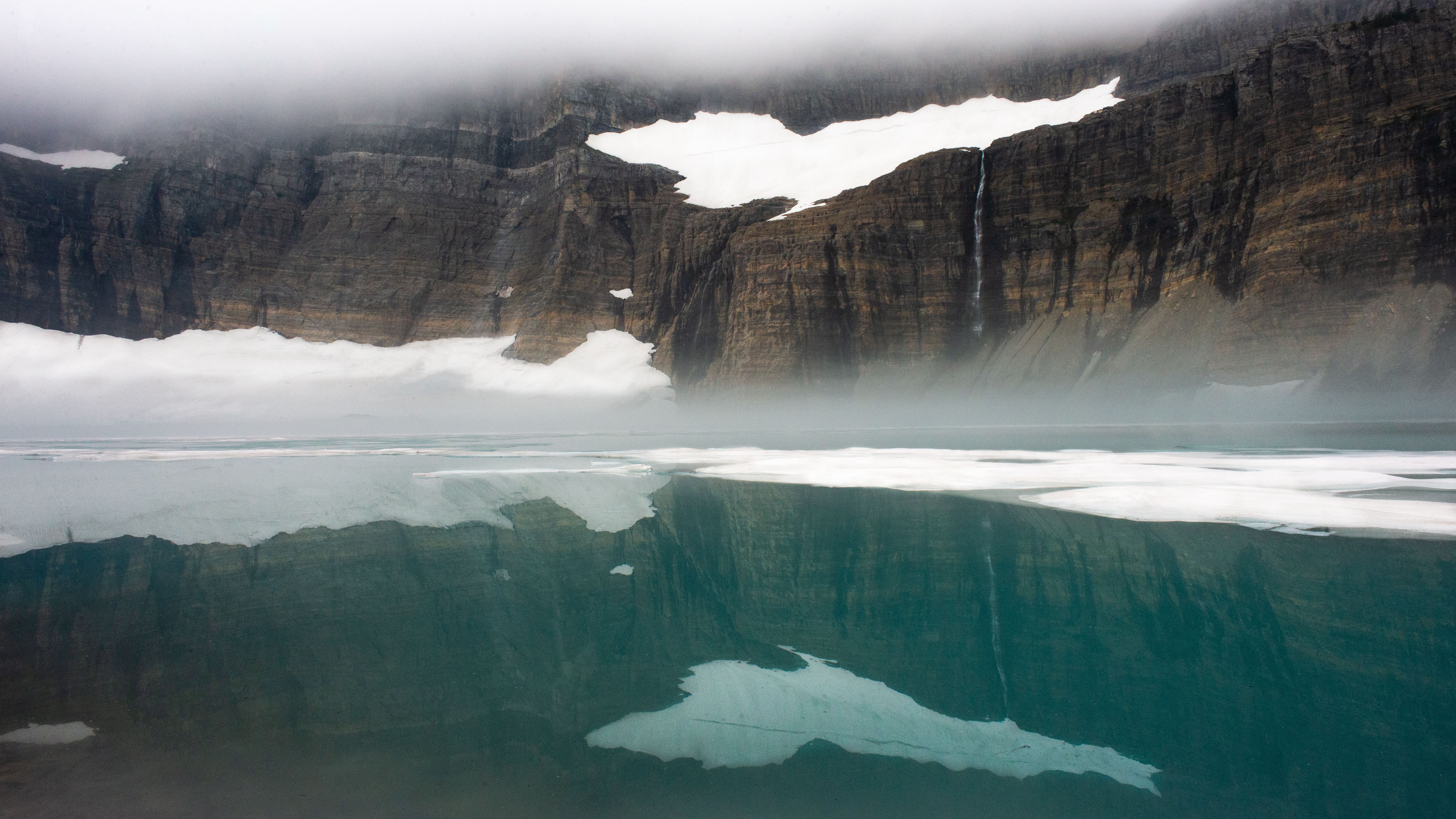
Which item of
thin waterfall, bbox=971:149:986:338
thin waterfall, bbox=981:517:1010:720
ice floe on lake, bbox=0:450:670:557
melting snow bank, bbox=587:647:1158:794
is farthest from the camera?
thin waterfall, bbox=971:149:986:338

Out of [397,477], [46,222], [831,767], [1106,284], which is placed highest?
[46,222]

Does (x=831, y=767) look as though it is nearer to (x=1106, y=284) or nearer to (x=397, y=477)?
(x=397, y=477)

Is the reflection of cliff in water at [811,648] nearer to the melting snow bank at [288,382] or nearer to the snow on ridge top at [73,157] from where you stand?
the melting snow bank at [288,382]

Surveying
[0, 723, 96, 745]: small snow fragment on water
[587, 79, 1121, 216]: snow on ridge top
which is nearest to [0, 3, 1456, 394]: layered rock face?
[587, 79, 1121, 216]: snow on ridge top

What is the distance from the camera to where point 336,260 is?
70875 mm

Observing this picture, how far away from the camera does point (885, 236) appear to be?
2197 inches

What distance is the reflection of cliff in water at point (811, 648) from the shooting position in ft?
14.1

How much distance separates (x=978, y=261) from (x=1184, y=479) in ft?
142

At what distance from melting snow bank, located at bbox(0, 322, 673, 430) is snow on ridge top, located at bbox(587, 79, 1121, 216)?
61.6ft

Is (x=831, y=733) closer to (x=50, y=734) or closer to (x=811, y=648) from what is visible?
(x=811, y=648)

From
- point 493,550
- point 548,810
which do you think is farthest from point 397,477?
point 548,810

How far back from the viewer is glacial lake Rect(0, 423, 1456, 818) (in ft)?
13.6

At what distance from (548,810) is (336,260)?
7850 centimetres

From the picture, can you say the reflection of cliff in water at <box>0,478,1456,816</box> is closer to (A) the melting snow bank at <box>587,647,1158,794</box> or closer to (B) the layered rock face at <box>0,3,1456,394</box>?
(A) the melting snow bank at <box>587,647,1158,794</box>
